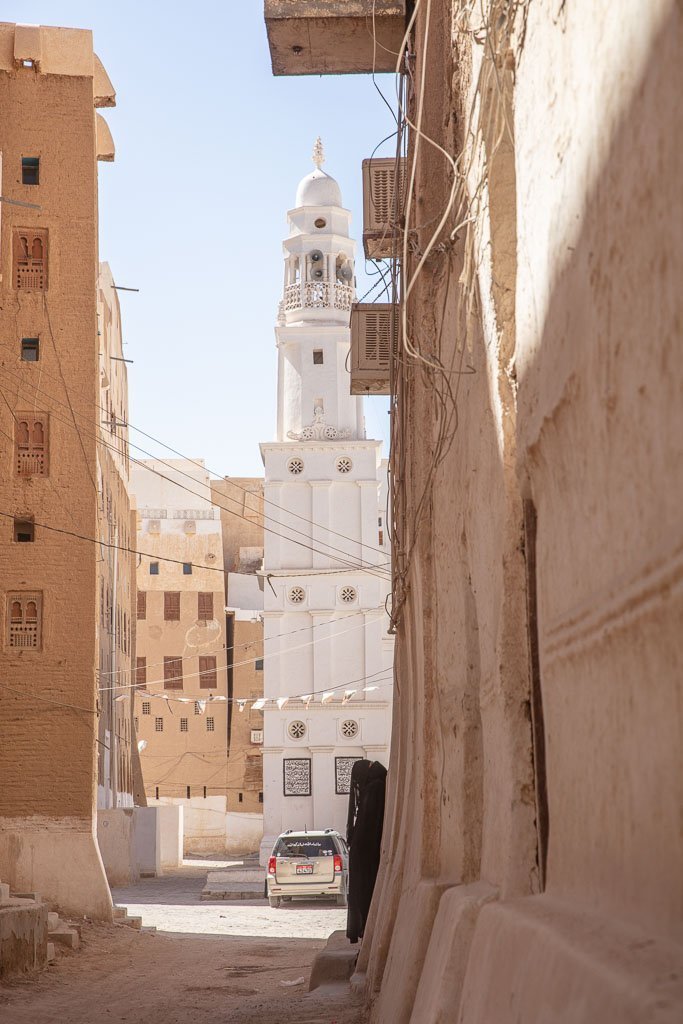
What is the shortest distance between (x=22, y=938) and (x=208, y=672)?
35775mm

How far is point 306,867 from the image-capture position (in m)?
25.8

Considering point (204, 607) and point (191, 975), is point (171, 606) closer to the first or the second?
point (204, 607)

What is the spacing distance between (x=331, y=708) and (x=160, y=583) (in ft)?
36.5

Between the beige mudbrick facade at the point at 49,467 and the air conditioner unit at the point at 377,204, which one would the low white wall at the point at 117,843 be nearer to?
the beige mudbrick facade at the point at 49,467

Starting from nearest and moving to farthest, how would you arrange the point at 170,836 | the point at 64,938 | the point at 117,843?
the point at 64,938, the point at 117,843, the point at 170,836

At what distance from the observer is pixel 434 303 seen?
25.5ft

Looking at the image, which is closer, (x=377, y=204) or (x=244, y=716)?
(x=377, y=204)

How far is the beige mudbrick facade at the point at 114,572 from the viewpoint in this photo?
3120 centimetres

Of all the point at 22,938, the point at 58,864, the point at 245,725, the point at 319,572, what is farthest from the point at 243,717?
the point at 22,938

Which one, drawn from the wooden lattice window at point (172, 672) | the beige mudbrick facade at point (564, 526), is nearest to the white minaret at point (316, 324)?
the wooden lattice window at point (172, 672)

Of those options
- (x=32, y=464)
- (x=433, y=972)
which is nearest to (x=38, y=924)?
(x=32, y=464)

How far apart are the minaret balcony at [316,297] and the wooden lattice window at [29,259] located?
2536 cm

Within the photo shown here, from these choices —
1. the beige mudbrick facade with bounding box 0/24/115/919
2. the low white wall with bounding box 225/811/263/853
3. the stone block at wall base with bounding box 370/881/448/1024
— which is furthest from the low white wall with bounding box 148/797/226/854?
the stone block at wall base with bounding box 370/881/448/1024

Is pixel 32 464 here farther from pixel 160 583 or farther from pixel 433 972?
pixel 160 583
